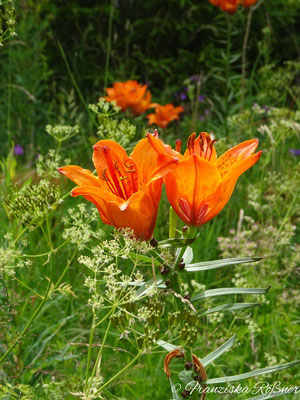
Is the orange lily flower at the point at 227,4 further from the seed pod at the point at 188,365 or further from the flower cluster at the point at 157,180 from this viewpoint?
the seed pod at the point at 188,365

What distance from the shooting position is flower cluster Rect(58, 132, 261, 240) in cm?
122

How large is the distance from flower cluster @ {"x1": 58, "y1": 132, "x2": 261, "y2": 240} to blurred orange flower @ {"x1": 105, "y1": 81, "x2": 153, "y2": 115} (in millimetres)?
2531

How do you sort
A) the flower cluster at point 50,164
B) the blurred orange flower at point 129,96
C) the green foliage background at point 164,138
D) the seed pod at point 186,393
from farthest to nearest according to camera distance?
the blurred orange flower at point 129,96
the green foliage background at point 164,138
the flower cluster at point 50,164
the seed pod at point 186,393

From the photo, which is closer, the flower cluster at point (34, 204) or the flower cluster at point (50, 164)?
the flower cluster at point (34, 204)

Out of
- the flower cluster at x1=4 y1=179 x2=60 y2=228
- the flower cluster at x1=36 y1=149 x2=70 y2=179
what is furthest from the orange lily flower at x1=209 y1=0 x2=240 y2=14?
the flower cluster at x1=4 y1=179 x2=60 y2=228

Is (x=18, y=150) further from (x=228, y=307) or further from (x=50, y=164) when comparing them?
(x=228, y=307)

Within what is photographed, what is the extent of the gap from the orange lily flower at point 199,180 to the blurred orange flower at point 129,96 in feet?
8.48

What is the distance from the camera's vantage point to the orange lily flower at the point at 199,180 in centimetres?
122

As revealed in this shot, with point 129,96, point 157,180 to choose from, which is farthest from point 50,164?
point 129,96

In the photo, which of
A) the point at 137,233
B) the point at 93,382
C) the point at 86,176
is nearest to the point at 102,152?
the point at 86,176

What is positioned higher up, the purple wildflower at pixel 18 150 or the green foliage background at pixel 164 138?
the green foliage background at pixel 164 138

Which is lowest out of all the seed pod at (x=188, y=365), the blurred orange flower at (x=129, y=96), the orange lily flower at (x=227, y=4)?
the blurred orange flower at (x=129, y=96)

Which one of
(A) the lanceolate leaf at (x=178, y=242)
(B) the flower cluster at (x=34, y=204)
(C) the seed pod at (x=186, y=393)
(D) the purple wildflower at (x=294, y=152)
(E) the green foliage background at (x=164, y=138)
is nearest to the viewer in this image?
(A) the lanceolate leaf at (x=178, y=242)

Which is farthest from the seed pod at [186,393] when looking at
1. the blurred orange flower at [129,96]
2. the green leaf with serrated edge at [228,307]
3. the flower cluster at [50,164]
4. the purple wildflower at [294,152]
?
the purple wildflower at [294,152]
